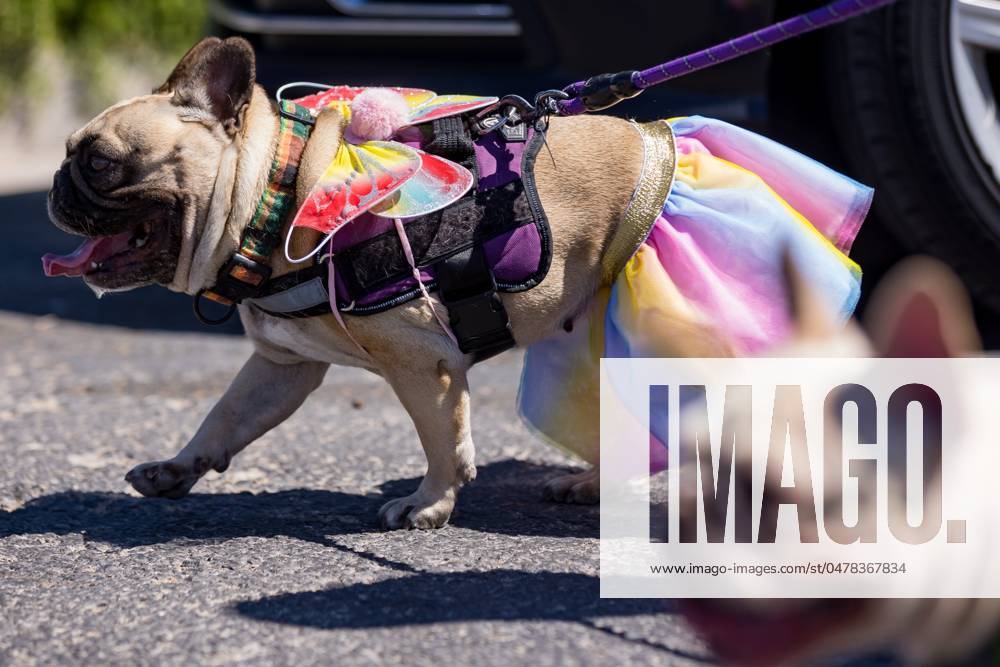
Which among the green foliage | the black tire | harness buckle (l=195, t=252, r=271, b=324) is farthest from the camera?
the green foliage

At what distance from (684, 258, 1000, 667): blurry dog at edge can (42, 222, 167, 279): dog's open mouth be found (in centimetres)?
121

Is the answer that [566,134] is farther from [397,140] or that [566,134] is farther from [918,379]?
[918,379]

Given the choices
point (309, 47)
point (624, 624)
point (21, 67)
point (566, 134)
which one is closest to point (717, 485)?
point (624, 624)

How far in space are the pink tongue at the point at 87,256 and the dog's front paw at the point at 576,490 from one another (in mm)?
1026

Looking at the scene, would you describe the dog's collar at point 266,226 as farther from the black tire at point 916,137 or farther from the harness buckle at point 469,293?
the black tire at point 916,137

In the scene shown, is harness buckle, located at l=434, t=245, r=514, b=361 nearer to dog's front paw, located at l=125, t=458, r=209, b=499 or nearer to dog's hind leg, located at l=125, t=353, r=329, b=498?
dog's hind leg, located at l=125, t=353, r=329, b=498

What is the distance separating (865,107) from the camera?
10.8 feet

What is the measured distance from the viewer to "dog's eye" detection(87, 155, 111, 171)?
2.45 m

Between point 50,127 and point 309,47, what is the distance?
226 inches

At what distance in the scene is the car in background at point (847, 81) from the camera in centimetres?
319

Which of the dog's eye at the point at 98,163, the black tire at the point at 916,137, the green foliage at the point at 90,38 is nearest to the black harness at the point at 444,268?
the dog's eye at the point at 98,163

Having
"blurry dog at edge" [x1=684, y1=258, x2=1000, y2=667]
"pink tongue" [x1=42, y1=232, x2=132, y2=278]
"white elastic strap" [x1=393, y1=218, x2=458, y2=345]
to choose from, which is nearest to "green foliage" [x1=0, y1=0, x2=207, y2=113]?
"pink tongue" [x1=42, y1=232, x2=132, y2=278]

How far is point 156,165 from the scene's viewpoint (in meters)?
2.45

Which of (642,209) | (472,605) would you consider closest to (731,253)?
(642,209)
